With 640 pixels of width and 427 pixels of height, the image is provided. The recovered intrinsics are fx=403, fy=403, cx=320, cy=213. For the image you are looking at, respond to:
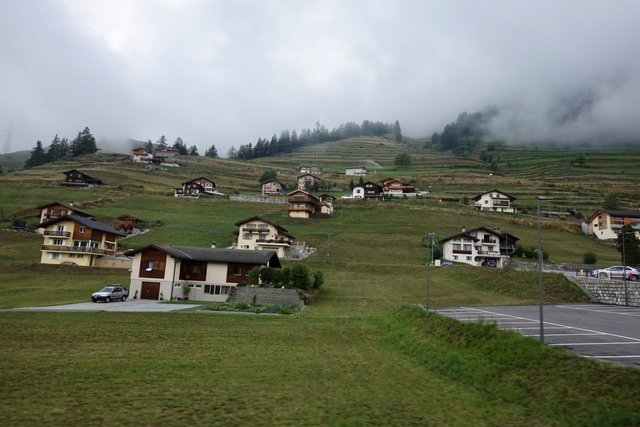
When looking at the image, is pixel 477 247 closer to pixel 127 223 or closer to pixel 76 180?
pixel 127 223

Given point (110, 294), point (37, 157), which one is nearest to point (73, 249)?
point (110, 294)

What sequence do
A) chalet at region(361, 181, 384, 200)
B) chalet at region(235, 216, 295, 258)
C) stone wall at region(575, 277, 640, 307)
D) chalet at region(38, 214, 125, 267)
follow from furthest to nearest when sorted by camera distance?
chalet at region(361, 181, 384, 200) → chalet at region(235, 216, 295, 258) → chalet at region(38, 214, 125, 267) → stone wall at region(575, 277, 640, 307)

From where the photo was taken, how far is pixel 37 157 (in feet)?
564

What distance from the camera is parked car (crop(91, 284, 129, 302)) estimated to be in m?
37.8

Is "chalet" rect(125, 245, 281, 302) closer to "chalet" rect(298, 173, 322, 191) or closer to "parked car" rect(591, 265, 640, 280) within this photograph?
"parked car" rect(591, 265, 640, 280)

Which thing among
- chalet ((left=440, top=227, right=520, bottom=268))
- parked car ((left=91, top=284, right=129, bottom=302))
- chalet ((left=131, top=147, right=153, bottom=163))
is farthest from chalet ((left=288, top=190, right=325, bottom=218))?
chalet ((left=131, top=147, right=153, bottom=163))

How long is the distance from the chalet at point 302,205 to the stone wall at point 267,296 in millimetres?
54649

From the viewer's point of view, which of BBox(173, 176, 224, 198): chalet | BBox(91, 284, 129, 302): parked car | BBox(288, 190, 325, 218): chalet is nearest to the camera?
BBox(91, 284, 129, 302): parked car

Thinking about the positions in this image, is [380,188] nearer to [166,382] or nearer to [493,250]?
[493,250]

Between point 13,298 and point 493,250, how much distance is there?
68469mm

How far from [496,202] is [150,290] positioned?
3571 inches

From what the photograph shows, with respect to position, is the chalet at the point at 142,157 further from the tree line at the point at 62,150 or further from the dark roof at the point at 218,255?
the dark roof at the point at 218,255

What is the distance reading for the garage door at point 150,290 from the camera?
150 ft

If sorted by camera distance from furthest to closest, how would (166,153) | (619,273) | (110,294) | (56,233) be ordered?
1. (166,153)
2. (56,233)
3. (619,273)
4. (110,294)
